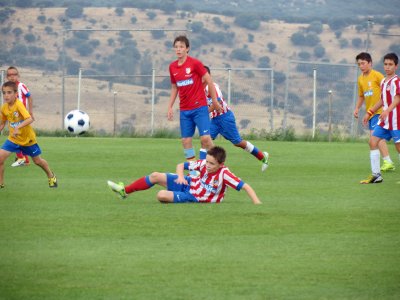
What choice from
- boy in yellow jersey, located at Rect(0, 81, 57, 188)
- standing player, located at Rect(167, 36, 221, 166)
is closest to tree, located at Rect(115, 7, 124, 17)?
standing player, located at Rect(167, 36, 221, 166)

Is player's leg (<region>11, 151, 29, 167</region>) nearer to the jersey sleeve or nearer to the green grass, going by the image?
the green grass

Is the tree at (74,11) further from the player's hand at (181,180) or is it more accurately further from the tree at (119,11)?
the player's hand at (181,180)

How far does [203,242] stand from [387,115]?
7.16m

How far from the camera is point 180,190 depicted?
1334cm

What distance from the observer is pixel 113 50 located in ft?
179

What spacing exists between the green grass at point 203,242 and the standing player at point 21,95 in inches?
80.5

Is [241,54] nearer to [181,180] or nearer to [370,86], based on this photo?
[370,86]

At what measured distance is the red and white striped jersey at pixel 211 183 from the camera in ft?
41.8

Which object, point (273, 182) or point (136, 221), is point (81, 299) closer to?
point (136, 221)

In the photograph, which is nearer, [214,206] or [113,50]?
[214,206]

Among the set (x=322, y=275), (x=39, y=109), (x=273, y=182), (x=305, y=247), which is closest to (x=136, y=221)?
(x=305, y=247)

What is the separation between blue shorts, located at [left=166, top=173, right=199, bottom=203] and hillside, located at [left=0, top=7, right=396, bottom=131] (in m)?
31.9

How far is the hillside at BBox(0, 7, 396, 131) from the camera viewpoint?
5012 centimetres

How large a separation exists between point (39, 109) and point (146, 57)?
884cm
